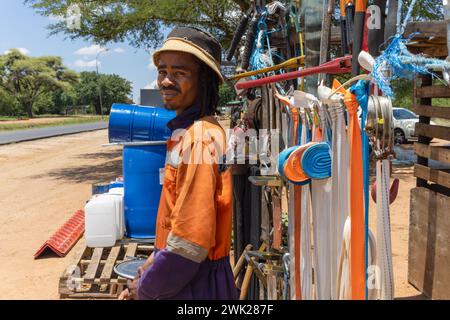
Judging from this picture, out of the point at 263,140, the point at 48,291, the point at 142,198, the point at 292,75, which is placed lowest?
the point at 48,291

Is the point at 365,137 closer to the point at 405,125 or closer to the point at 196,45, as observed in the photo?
the point at 196,45

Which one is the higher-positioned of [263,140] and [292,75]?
[292,75]

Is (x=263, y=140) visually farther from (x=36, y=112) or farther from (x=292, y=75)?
(x=36, y=112)

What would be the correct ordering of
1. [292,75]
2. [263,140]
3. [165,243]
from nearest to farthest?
[165,243], [292,75], [263,140]

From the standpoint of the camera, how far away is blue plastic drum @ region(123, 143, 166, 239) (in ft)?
16.6

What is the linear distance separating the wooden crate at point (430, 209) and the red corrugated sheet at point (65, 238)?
379cm

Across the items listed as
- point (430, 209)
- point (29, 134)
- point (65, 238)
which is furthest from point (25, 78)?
point (430, 209)

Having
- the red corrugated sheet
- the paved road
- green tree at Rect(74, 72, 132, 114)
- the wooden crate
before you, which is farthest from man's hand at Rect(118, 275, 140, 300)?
green tree at Rect(74, 72, 132, 114)

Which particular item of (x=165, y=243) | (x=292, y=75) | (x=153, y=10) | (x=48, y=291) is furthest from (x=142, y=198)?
(x=153, y=10)

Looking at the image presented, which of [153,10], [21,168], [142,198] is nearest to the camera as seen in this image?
[142,198]

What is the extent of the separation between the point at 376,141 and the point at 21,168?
13.7m

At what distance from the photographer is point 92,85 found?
86500 millimetres

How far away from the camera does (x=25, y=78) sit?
6719cm
